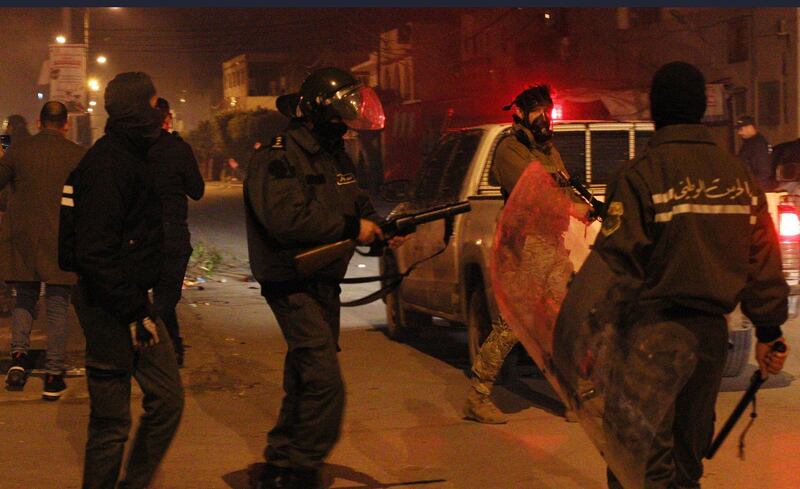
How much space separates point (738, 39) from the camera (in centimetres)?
3158

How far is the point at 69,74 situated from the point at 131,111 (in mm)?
10853

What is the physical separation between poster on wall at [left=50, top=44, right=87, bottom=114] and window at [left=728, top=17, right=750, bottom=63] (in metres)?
20.9

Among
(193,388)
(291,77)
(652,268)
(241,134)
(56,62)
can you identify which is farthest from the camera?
(291,77)

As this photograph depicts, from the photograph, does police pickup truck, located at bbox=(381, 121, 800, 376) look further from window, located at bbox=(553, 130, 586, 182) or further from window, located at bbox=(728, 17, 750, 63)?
window, located at bbox=(728, 17, 750, 63)

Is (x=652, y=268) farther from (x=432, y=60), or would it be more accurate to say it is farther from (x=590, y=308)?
(x=432, y=60)

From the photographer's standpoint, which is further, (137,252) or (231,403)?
(231,403)

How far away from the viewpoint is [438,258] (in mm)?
9188

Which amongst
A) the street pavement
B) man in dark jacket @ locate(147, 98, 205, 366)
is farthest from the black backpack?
man in dark jacket @ locate(147, 98, 205, 366)

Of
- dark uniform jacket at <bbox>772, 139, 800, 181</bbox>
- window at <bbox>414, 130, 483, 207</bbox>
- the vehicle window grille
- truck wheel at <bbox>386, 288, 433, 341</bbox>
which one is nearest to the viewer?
the vehicle window grille

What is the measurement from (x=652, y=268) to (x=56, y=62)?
12.4 m

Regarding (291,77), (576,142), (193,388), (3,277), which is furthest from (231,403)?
(291,77)

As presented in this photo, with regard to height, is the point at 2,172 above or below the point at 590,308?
above

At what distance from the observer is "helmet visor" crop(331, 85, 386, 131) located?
5.20 metres

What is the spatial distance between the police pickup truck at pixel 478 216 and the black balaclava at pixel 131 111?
3232 mm
